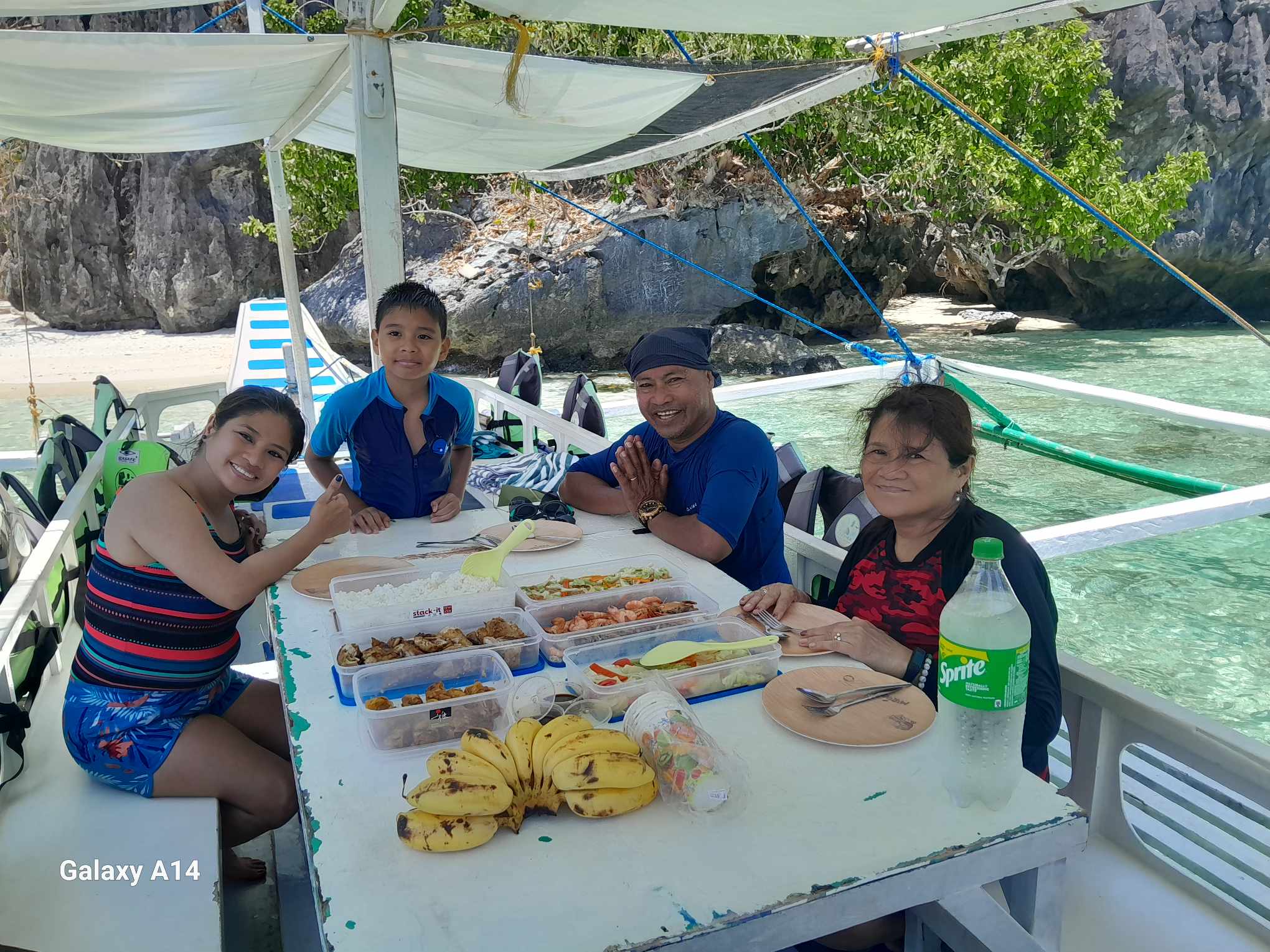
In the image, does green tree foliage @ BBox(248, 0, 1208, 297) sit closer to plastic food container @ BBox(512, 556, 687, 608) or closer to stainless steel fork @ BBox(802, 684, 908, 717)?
plastic food container @ BBox(512, 556, 687, 608)

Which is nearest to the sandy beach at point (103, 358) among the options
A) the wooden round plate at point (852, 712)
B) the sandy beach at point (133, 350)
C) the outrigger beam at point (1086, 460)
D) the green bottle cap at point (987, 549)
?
the sandy beach at point (133, 350)

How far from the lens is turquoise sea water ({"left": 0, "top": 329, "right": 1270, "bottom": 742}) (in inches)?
195

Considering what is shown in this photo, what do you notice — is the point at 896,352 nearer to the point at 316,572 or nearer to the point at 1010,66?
the point at 1010,66

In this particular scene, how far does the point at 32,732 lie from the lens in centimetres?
211

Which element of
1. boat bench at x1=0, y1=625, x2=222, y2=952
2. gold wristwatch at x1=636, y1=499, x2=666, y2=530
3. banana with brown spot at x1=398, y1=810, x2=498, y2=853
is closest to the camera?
banana with brown spot at x1=398, y1=810, x2=498, y2=853

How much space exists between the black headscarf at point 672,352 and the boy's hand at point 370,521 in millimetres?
843

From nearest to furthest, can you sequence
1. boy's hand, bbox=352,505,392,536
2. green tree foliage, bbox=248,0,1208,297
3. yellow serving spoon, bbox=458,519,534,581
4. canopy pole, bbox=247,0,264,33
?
1. yellow serving spoon, bbox=458,519,534,581
2. boy's hand, bbox=352,505,392,536
3. canopy pole, bbox=247,0,264,33
4. green tree foliage, bbox=248,0,1208,297

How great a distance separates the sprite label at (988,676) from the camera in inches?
45.1

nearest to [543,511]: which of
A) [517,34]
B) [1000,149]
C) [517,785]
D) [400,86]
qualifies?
[517,785]

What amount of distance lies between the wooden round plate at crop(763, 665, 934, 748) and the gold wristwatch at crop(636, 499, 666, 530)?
0.94m

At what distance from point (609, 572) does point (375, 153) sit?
2.20 meters

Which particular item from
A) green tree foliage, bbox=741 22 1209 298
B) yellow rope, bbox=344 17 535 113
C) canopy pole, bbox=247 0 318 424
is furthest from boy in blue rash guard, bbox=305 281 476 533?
green tree foliage, bbox=741 22 1209 298

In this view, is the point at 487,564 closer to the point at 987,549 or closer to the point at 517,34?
the point at 987,549

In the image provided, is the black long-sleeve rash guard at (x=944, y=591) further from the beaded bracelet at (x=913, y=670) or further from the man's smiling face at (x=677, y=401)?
the man's smiling face at (x=677, y=401)
